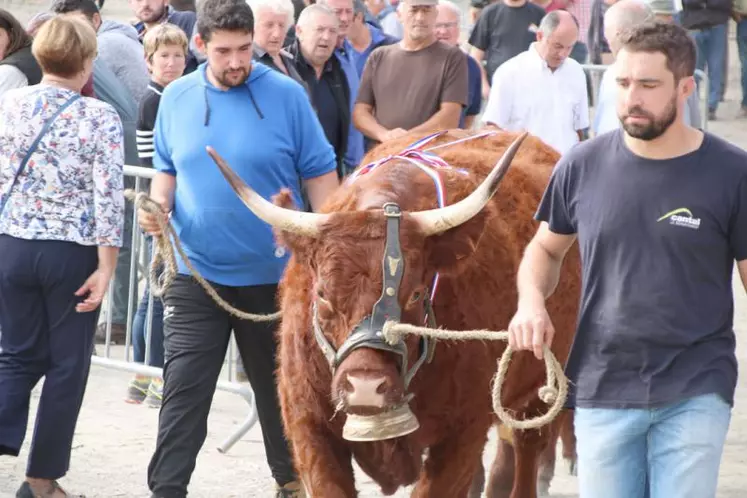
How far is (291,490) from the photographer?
23.1 ft

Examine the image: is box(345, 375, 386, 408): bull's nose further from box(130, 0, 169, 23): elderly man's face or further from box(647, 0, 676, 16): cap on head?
box(130, 0, 169, 23): elderly man's face

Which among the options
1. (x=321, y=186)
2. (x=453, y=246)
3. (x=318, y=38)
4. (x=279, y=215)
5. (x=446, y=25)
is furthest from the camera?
(x=446, y=25)

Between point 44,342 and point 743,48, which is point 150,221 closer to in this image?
point 44,342

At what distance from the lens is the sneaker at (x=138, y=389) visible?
918 centimetres

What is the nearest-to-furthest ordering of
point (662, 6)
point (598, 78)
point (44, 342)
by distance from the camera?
1. point (44, 342)
2. point (662, 6)
3. point (598, 78)

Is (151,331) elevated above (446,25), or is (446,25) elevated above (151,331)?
(446,25)

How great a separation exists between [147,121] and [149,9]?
103 inches

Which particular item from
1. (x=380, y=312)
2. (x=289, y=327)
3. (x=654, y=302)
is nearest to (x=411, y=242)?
(x=380, y=312)

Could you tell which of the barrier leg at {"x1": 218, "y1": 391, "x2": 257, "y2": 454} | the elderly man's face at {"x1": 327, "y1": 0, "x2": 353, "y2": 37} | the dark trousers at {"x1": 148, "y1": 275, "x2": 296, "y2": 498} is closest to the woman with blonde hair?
the dark trousers at {"x1": 148, "y1": 275, "x2": 296, "y2": 498}

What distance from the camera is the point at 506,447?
24.7 feet

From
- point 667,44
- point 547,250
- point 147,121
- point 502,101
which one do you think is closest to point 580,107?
point 502,101

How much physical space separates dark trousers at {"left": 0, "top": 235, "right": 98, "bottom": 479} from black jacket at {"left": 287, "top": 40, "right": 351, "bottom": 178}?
331 cm

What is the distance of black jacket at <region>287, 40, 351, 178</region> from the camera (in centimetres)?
991

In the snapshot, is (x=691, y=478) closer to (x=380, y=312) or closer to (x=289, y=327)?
(x=380, y=312)
